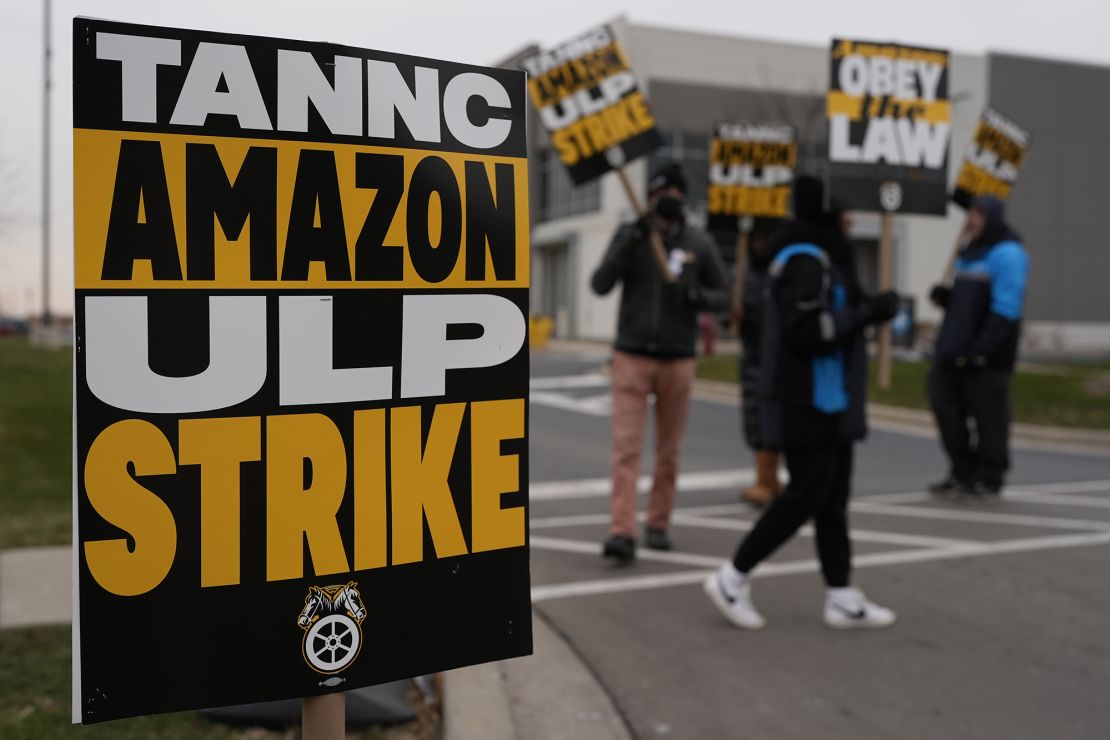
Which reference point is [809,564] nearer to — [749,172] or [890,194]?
[890,194]

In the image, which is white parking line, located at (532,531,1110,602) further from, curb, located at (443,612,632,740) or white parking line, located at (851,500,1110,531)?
curb, located at (443,612,632,740)

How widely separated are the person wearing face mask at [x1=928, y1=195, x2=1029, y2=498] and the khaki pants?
2720mm

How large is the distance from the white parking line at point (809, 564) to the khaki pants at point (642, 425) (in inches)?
12.7

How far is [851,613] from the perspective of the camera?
14.9ft

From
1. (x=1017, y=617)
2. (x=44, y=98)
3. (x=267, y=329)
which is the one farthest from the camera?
(x=44, y=98)

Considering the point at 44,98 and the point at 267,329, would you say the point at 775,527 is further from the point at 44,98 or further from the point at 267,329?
the point at 44,98

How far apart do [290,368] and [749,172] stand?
7249mm

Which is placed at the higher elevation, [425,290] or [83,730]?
[425,290]

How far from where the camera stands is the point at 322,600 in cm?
217

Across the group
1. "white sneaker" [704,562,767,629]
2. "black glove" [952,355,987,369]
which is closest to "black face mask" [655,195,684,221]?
"white sneaker" [704,562,767,629]

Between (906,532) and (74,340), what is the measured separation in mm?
5588

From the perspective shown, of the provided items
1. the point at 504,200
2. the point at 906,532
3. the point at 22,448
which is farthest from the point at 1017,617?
the point at 22,448

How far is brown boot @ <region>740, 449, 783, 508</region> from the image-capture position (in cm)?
722

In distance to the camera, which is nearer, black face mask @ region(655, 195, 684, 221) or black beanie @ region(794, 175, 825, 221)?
black beanie @ region(794, 175, 825, 221)
